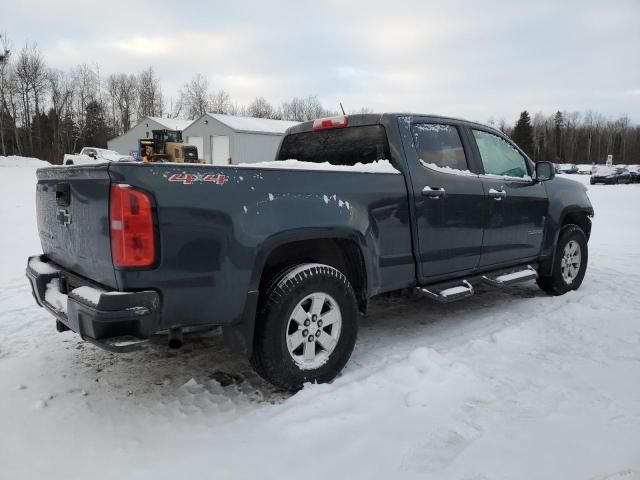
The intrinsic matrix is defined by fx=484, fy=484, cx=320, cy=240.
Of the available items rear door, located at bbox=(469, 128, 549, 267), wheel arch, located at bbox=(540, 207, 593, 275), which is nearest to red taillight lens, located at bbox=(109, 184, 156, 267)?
rear door, located at bbox=(469, 128, 549, 267)

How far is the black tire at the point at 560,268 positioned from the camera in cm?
548

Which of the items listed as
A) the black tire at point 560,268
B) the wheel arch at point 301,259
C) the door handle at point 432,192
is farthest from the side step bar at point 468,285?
the door handle at point 432,192

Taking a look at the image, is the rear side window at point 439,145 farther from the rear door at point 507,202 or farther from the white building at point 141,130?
the white building at point 141,130

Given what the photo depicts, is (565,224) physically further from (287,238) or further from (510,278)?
(287,238)

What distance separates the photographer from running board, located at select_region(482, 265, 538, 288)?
179 inches

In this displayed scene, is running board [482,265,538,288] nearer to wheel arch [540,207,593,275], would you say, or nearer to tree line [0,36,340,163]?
wheel arch [540,207,593,275]

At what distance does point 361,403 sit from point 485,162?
276 cm

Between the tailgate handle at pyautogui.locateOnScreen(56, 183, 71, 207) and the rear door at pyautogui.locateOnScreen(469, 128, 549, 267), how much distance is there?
3.36 metres

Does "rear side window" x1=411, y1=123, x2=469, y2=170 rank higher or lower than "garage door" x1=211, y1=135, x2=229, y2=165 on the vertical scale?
lower

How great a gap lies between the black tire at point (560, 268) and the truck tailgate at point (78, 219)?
4744 millimetres

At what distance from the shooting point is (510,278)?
15.4ft

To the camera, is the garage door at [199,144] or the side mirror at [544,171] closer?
the side mirror at [544,171]

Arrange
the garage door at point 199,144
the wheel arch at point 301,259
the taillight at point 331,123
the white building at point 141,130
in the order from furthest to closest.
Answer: the white building at point 141,130, the garage door at point 199,144, the taillight at point 331,123, the wheel arch at point 301,259

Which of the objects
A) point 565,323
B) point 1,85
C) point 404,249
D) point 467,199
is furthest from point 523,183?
point 1,85
